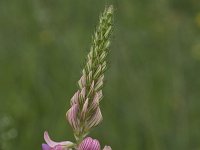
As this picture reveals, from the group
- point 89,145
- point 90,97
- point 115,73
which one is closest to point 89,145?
point 89,145

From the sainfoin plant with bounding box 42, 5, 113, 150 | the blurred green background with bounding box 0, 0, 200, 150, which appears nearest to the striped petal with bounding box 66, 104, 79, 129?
the sainfoin plant with bounding box 42, 5, 113, 150

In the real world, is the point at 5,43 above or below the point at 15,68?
above

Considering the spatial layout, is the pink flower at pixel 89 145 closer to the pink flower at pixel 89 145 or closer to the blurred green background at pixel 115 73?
the pink flower at pixel 89 145

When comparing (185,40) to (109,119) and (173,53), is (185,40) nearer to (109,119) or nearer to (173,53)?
(173,53)

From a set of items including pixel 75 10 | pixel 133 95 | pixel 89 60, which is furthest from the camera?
pixel 75 10

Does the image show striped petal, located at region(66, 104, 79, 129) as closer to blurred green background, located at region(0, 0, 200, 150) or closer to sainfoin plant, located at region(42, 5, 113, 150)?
sainfoin plant, located at region(42, 5, 113, 150)

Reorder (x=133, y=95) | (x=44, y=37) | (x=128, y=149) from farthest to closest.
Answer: (x=44, y=37) → (x=133, y=95) → (x=128, y=149)

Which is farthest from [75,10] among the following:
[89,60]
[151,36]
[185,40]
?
[89,60]

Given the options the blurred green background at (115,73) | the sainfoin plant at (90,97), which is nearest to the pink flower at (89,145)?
the sainfoin plant at (90,97)
